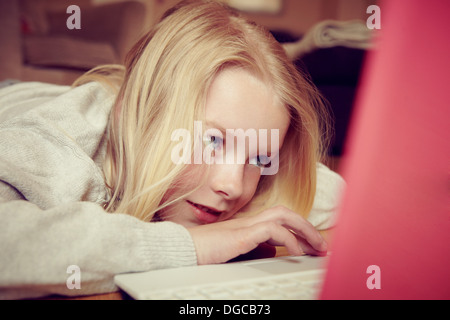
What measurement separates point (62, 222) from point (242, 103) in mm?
339

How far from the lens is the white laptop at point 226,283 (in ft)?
1.16

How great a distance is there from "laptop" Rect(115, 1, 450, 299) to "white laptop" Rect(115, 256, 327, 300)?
70 millimetres

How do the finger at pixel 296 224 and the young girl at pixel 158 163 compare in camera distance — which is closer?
the young girl at pixel 158 163

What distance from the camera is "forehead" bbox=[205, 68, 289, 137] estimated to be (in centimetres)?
63

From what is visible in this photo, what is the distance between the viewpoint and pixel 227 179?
63 centimetres

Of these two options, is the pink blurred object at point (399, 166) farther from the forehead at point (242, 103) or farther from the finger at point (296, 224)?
the forehead at point (242, 103)

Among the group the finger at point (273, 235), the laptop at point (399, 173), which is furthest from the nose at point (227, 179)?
→ the laptop at point (399, 173)

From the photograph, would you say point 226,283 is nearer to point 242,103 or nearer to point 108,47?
point 242,103

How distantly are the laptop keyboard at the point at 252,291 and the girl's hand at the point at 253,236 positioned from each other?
Answer: 0.30 ft

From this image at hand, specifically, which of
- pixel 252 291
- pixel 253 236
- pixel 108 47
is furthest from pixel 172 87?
pixel 108 47

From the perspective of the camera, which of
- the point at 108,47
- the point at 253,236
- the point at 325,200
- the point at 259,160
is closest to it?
the point at 253,236

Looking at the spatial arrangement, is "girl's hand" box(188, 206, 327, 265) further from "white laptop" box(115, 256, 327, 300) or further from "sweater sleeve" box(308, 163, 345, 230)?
"sweater sleeve" box(308, 163, 345, 230)

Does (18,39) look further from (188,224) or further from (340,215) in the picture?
(340,215)

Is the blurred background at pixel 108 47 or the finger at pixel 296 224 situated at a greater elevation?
the blurred background at pixel 108 47
